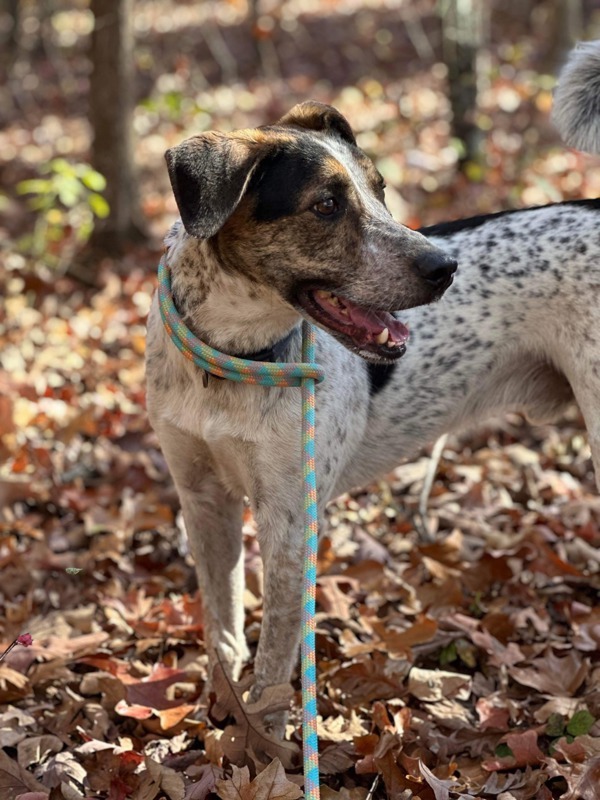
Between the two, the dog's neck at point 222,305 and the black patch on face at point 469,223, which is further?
the black patch on face at point 469,223

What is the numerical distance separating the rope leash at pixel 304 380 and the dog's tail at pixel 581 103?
1.40m

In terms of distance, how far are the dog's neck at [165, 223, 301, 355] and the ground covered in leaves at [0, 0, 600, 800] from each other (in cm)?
127

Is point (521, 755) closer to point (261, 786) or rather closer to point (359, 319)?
point (261, 786)

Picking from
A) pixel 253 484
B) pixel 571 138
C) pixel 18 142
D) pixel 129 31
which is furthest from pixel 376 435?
pixel 18 142

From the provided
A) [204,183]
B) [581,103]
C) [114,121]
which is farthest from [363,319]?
[114,121]

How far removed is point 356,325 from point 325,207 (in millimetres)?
394

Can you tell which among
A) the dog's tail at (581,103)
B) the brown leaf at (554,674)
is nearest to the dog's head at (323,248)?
the dog's tail at (581,103)

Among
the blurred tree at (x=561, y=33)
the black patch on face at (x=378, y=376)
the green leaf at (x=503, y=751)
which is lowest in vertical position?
the green leaf at (x=503, y=751)

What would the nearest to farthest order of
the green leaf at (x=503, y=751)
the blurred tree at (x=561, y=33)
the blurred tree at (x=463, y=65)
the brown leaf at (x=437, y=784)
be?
the brown leaf at (x=437, y=784)
the green leaf at (x=503, y=751)
the blurred tree at (x=463, y=65)
the blurred tree at (x=561, y=33)

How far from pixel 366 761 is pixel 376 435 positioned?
1277 mm

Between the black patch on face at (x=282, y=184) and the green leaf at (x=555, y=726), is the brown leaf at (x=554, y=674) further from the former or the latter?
the black patch on face at (x=282, y=184)

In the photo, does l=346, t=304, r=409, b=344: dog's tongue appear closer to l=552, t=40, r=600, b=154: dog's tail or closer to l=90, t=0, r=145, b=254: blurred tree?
l=552, t=40, r=600, b=154: dog's tail

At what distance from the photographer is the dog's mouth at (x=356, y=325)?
10.3 feet

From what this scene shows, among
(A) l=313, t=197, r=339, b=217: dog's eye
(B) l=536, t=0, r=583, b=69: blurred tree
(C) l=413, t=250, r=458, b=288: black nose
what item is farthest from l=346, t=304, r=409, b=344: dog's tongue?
(B) l=536, t=0, r=583, b=69: blurred tree
